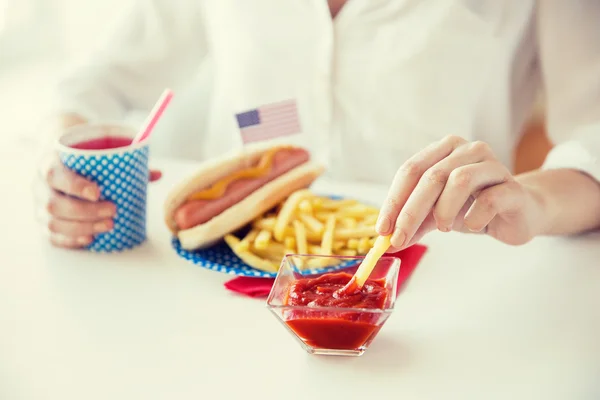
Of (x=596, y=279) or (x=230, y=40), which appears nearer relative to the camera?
(x=596, y=279)

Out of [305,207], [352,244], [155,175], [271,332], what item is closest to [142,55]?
[155,175]

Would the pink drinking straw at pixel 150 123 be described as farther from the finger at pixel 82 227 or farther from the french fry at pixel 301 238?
the french fry at pixel 301 238

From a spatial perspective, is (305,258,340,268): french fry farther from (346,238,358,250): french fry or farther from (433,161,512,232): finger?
(433,161,512,232): finger

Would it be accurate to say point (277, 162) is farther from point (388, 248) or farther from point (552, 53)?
point (552, 53)

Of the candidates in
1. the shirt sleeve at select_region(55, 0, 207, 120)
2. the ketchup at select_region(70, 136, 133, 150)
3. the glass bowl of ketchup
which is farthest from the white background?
the glass bowl of ketchup

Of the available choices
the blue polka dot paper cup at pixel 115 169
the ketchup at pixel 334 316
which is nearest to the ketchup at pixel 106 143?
the blue polka dot paper cup at pixel 115 169

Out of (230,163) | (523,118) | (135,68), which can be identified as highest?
(135,68)

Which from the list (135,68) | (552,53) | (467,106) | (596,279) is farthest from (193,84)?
(596,279)
